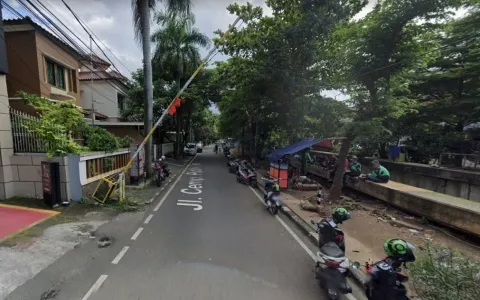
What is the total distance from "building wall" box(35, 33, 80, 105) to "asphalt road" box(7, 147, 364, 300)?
32.6 ft

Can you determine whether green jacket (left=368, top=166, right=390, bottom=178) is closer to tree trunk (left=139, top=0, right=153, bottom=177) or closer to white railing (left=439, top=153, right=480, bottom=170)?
white railing (left=439, top=153, right=480, bottom=170)

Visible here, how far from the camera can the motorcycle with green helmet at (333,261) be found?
13.3ft

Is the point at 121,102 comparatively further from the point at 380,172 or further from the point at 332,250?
the point at 332,250

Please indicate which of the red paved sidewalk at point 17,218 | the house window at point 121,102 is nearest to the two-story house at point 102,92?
the house window at point 121,102

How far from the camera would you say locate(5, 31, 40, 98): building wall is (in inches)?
503

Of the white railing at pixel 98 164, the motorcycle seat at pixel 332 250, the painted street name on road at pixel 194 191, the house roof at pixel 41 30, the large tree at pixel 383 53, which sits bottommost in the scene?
the painted street name on road at pixel 194 191

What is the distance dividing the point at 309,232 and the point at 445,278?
3337mm

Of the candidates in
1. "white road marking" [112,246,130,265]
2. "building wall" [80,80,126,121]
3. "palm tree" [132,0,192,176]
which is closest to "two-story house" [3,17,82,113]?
"palm tree" [132,0,192,176]

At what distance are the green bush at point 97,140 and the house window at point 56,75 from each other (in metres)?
6.18

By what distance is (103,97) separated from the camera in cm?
2422

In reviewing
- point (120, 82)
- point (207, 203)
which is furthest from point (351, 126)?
point (120, 82)

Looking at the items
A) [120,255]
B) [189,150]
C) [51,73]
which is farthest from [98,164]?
[189,150]

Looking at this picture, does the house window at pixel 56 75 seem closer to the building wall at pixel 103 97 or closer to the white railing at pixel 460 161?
the building wall at pixel 103 97

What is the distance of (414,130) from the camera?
1898 cm
